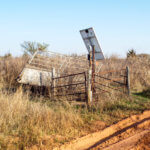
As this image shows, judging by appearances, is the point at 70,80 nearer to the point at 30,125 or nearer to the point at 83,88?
the point at 83,88

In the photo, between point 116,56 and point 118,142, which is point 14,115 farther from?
point 116,56

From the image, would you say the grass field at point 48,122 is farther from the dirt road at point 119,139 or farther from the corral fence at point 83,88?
the corral fence at point 83,88

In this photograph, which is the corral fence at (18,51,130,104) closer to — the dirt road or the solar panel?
the solar panel

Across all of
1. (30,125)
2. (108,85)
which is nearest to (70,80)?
(108,85)

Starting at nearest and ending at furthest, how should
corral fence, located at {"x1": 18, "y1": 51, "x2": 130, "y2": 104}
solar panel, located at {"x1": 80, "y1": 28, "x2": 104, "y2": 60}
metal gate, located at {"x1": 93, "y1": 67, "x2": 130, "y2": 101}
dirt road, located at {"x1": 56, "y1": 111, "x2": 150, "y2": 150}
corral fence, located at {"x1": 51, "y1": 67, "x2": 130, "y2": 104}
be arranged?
1. dirt road, located at {"x1": 56, "y1": 111, "x2": 150, "y2": 150}
2. corral fence, located at {"x1": 51, "y1": 67, "x2": 130, "y2": 104}
3. solar panel, located at {"x1": 80, "y1": 28, "x2": 104, "y2": 60}
4. corral fence, located at {"x1": 18, "y1": 51, "x2": 130, "y2": 104}
5. metal gate, located at {"x1": 93, "y1": 67, "x2": 130, "y2": 101}

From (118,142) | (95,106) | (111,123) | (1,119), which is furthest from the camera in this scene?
(95,106)

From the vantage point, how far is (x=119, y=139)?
4.89m

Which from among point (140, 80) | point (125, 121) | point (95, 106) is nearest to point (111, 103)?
point (95, 106)

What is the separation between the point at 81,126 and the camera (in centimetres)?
568

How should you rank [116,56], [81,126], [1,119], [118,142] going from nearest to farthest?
[118,142] < [1,119] < [81,126] < [116,56]

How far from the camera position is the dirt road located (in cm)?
443

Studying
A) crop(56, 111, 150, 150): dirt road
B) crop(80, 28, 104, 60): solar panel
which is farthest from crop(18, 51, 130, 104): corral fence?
crop(56, 111, 150, 150): dirt road

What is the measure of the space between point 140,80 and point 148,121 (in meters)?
9.00

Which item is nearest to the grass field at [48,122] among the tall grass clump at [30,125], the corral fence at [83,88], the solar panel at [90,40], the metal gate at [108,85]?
the tall grass clump at [30,125]
